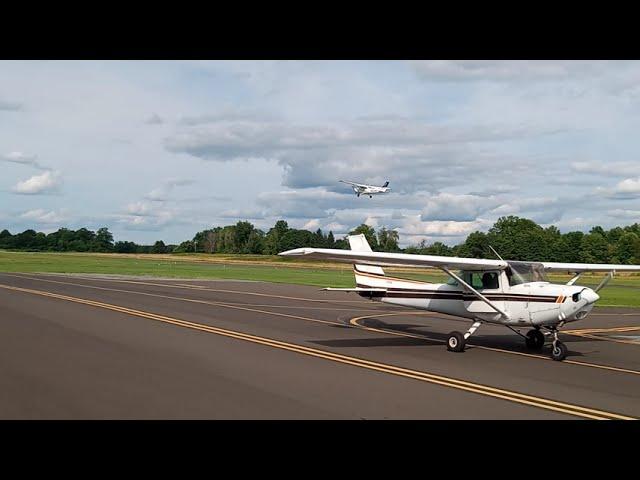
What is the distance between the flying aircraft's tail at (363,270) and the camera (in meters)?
18.4

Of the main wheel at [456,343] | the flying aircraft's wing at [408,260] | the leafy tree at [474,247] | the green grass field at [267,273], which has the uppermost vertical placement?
the leafy tree at [474,247]

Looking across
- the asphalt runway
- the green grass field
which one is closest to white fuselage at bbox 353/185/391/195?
the green grass field

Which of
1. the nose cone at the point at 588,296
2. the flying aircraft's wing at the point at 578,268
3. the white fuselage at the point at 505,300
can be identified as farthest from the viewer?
the flying aircraft's wing at the point at 578,268

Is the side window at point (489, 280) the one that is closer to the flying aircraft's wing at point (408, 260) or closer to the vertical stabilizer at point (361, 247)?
the flying aircraft's wing at point (408, 260)

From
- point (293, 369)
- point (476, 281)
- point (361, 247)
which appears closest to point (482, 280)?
point (476, 281)

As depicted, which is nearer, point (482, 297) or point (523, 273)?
point (523, 273)

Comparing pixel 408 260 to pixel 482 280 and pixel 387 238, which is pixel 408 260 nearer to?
pixel 482 280

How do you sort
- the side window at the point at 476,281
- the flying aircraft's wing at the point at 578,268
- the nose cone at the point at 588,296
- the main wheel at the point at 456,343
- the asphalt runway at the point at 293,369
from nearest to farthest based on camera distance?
the asphalt runway at the point at 293,369 → the nose cone at the point at 588,296 → the main wheel at the point at 456,343 → the side window at the point at 476,281 → the flying aircraft's wing at the point at 578,268

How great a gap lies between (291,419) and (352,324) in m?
13.1

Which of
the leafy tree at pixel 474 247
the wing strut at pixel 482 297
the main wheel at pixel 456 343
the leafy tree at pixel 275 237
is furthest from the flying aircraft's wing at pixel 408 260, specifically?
the leafy tree at pixel 275 237

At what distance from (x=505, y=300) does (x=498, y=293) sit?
275mm

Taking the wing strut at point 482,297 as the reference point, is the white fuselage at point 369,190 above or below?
above

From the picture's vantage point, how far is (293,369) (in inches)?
438
